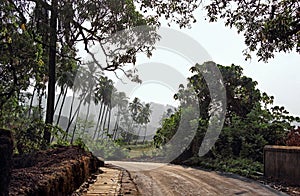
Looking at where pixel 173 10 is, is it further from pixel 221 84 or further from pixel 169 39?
pixel 221 84

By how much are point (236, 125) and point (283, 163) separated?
7979mm

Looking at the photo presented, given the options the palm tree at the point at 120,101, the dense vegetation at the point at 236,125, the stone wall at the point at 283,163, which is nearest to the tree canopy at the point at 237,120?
the dense vegetation at the point at 236,125

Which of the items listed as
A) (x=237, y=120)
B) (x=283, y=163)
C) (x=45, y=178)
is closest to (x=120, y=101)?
(x=237, y=120)

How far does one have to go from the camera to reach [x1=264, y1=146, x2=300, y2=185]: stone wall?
1036cm

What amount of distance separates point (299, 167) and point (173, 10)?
18.5 feet

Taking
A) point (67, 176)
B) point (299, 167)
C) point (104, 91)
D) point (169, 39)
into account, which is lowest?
point (67, 176)

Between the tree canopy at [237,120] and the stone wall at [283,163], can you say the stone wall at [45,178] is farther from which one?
the tree canopy at [237,120]

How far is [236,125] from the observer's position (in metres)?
19.2

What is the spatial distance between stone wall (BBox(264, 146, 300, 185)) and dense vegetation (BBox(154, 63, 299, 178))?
130 centimetres

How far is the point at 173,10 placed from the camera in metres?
8.98

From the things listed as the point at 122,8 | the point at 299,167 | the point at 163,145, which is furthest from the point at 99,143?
the point at 299,167

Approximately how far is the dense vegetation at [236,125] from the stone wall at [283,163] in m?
1.30

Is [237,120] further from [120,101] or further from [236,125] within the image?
[120,101]

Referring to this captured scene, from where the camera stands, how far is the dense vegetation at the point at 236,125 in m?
17.0
